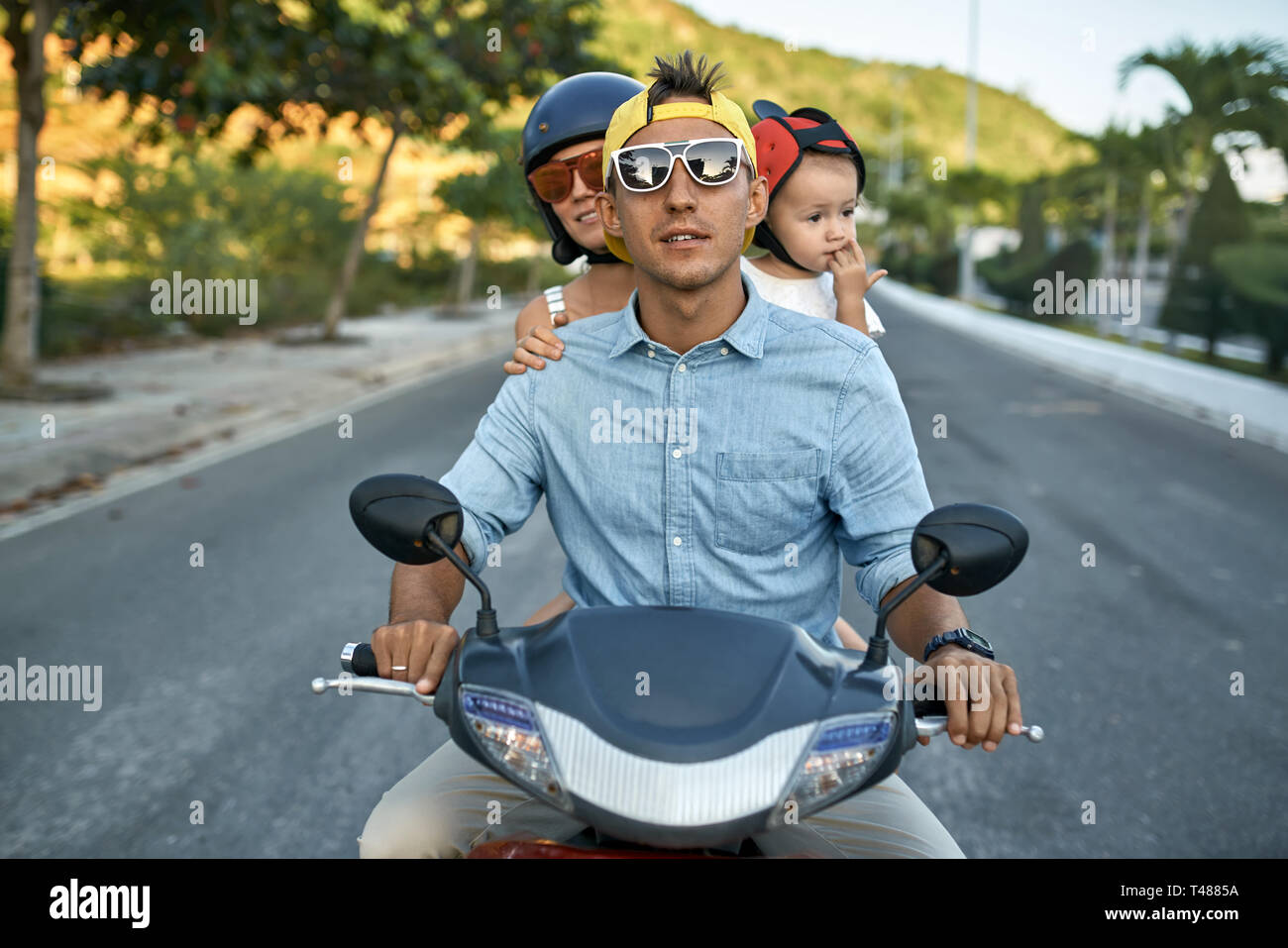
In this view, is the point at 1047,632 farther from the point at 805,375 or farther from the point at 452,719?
the point at 452,719

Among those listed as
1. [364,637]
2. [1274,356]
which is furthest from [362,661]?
[1274,356]

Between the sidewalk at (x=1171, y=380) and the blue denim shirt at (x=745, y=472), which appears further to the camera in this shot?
the sidewalk at (x=1171, y=380)

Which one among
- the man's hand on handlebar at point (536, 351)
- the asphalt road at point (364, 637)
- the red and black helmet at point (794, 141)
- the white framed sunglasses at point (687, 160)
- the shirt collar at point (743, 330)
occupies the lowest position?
the asphalt road at point (364, 637)

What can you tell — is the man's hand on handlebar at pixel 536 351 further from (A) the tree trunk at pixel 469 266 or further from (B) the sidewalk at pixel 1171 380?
(A) the tree trunk at pixel 469 266

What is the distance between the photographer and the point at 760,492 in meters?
2.04

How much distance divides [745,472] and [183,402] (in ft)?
37.1

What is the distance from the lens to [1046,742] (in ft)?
13.2

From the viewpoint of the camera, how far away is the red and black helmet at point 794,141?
294 cm

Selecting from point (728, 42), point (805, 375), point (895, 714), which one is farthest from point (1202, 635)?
point (728, 42)

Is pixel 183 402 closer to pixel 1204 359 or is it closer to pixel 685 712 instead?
pixel 685 712

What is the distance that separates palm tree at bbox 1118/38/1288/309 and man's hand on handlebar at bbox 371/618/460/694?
22.0 m

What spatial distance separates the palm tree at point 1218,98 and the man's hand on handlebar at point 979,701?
2168cm

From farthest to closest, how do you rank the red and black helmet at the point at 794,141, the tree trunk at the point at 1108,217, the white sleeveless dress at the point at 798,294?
A: the tree trunk at the point at 1108,217, the white sleeveless dress at the point at 798,294, the red and black helmet at the point at 794,141

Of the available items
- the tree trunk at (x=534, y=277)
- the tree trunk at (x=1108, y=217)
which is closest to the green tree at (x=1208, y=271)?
the tree trunk at (x=1108, y=217)
